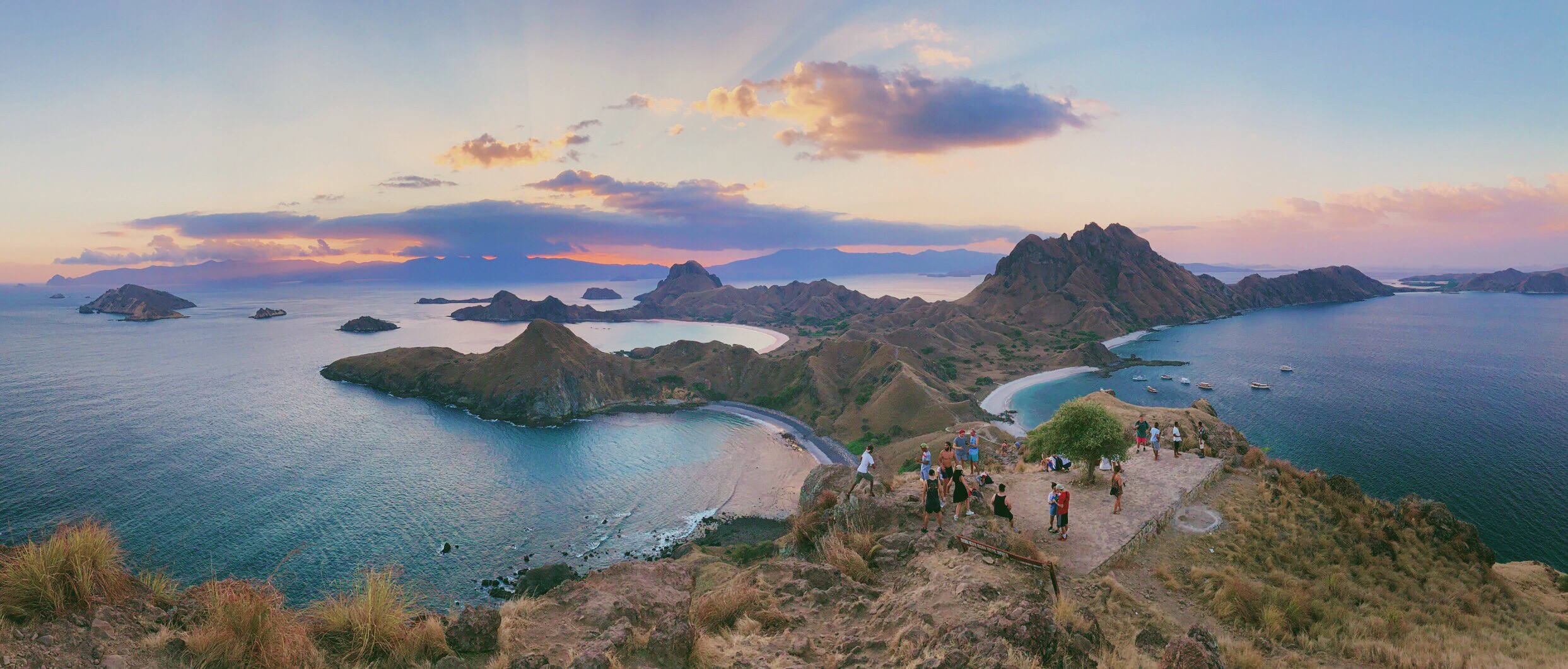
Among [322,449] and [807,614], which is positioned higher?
[807,614]

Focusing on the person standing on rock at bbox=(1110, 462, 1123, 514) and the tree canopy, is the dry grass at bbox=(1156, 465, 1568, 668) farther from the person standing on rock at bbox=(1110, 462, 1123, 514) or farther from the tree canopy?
the tree canopy

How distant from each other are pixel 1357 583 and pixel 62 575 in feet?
99.8

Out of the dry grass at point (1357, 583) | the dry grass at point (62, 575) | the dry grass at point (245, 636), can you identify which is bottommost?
the dry grass at point (1357, 583)

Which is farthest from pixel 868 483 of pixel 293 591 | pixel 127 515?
pixel 127 515

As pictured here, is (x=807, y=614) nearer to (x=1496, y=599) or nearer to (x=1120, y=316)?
(x=1496, y=599)

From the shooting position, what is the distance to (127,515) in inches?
1980

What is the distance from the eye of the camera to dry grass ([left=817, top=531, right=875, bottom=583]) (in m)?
14.5

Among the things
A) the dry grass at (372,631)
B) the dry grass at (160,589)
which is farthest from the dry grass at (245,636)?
the dry grass at (160,589)

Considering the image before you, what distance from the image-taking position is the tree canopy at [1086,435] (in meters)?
23.4

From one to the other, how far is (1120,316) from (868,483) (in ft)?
676

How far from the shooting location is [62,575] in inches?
287

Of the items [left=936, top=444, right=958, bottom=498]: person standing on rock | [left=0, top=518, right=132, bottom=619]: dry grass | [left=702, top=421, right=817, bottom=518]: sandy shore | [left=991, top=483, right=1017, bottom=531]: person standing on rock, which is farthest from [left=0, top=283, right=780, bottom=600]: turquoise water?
[left=991, top=483, right=1017, bottom=531]: person standing on rock

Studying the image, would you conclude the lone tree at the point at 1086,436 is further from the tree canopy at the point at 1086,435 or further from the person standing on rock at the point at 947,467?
the person standing on rock at the point at 947,467

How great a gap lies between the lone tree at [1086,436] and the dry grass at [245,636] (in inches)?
971
